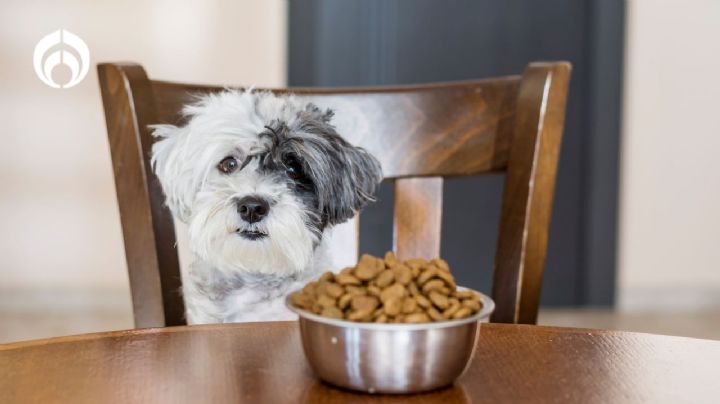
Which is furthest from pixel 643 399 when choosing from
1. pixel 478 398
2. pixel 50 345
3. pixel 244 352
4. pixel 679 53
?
pixel 679 53

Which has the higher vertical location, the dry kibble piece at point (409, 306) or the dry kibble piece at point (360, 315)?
the dry kibble piece at point (409, 306)

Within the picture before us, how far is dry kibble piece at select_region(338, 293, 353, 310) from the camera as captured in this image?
545 mm

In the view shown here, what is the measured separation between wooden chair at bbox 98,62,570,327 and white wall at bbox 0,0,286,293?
2295 mm

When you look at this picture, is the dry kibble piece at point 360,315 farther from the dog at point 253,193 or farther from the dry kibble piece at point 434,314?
the dog at point 253,193

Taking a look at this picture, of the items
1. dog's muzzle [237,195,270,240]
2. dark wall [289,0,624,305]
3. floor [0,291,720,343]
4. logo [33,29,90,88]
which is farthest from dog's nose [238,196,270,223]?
floor [0,291,720,343]

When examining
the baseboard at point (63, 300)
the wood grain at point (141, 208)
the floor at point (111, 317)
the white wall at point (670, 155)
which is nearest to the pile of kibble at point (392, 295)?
the wood grain at point (141, 208)

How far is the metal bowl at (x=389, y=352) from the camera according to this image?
0.54 metres

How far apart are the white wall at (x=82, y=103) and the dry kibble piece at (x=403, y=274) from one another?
9.15ft

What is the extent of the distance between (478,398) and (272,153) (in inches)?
16.1

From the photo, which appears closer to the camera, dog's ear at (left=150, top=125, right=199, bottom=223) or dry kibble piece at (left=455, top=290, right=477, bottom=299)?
dry kibble piece at (left=455, top=290, right=477, bottom=299)

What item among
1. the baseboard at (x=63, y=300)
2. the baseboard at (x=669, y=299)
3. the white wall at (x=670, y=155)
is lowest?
the baseboard at (x=669, y=299)

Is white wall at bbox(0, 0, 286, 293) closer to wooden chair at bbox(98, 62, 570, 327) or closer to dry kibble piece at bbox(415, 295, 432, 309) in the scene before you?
wooden chair at bbox(98, 62, 570, 327)

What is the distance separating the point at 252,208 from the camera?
34.4 inches

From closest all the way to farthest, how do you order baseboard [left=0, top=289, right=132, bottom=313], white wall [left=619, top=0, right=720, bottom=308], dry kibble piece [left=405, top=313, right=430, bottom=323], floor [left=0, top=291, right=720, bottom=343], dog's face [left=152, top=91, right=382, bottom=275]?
dry kibble piece [left=405, top=313, right=430, bottom=323] < dog's face [left=152, top=91, right=382, bottom=275] < floor [left=0, top=291, right=720, bottom=343] < baseboard [left=0, top=289, right=132, bottom=313] < white wall [left=619, top=0, right=720, bottom=308]
